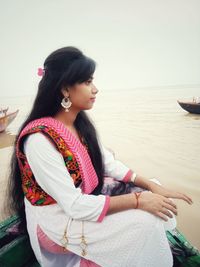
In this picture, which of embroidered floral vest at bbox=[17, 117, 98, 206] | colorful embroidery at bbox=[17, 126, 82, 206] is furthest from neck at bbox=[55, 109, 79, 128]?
colorful embroidery at bbox=[17, 126, 82, 206]

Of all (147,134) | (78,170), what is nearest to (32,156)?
(78,170)

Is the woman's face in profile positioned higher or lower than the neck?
higher

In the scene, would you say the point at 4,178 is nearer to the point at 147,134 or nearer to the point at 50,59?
the point at 50,59

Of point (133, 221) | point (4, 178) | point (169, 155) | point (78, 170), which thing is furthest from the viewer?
point (169, 155)

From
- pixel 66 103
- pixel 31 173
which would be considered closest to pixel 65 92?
pixel 66 103

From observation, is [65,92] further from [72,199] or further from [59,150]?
[72,199]

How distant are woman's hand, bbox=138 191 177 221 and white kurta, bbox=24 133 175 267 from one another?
0.03m

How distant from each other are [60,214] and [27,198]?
0.89ft

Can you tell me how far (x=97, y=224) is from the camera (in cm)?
140

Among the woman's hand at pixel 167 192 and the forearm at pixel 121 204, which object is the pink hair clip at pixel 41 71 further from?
the woman's hand at pixel 167 192

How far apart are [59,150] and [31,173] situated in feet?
0.77

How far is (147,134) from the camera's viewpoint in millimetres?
9797

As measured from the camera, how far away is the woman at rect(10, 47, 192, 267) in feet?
4.49

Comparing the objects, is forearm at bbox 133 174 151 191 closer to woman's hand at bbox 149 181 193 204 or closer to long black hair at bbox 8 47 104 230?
woman's hand at bbox 149 181 193 204
